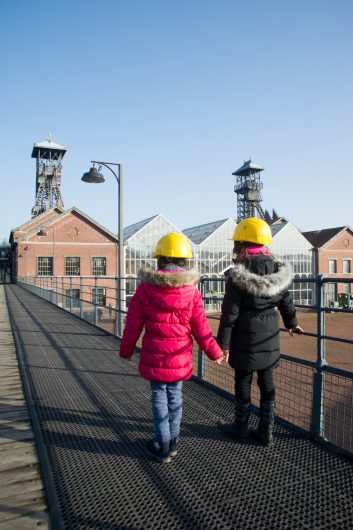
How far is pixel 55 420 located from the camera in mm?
3508

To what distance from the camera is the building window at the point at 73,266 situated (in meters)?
35.0

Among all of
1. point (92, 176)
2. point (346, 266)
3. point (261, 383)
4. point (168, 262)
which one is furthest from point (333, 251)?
point (168, 262)

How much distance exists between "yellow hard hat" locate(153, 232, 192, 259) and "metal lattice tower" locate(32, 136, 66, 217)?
50.8 metres

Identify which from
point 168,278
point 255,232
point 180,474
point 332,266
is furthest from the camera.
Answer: point 332,266

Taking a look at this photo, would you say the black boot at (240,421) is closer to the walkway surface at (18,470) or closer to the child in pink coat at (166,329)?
the child in pink coat at (166,329)

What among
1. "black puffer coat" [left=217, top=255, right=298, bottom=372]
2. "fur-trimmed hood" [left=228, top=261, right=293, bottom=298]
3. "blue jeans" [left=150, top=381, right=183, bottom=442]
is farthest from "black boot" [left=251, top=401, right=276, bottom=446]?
"fur-trimmed hood" [left=228, top=261, right=293, bottom=298]

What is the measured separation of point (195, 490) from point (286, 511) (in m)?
0.56

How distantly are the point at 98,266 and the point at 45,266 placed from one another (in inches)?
194

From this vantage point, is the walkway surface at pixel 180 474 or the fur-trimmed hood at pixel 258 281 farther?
the fur-trimmed hood at pixel 258 281

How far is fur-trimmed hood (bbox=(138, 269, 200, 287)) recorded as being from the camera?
268 cm

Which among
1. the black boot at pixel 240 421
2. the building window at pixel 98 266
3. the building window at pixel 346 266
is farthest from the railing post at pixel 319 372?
the building window at pixel 346 266

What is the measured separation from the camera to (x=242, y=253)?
9.69ft

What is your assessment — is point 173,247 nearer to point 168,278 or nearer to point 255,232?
point 168,278

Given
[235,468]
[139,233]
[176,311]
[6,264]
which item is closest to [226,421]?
[235,468]
